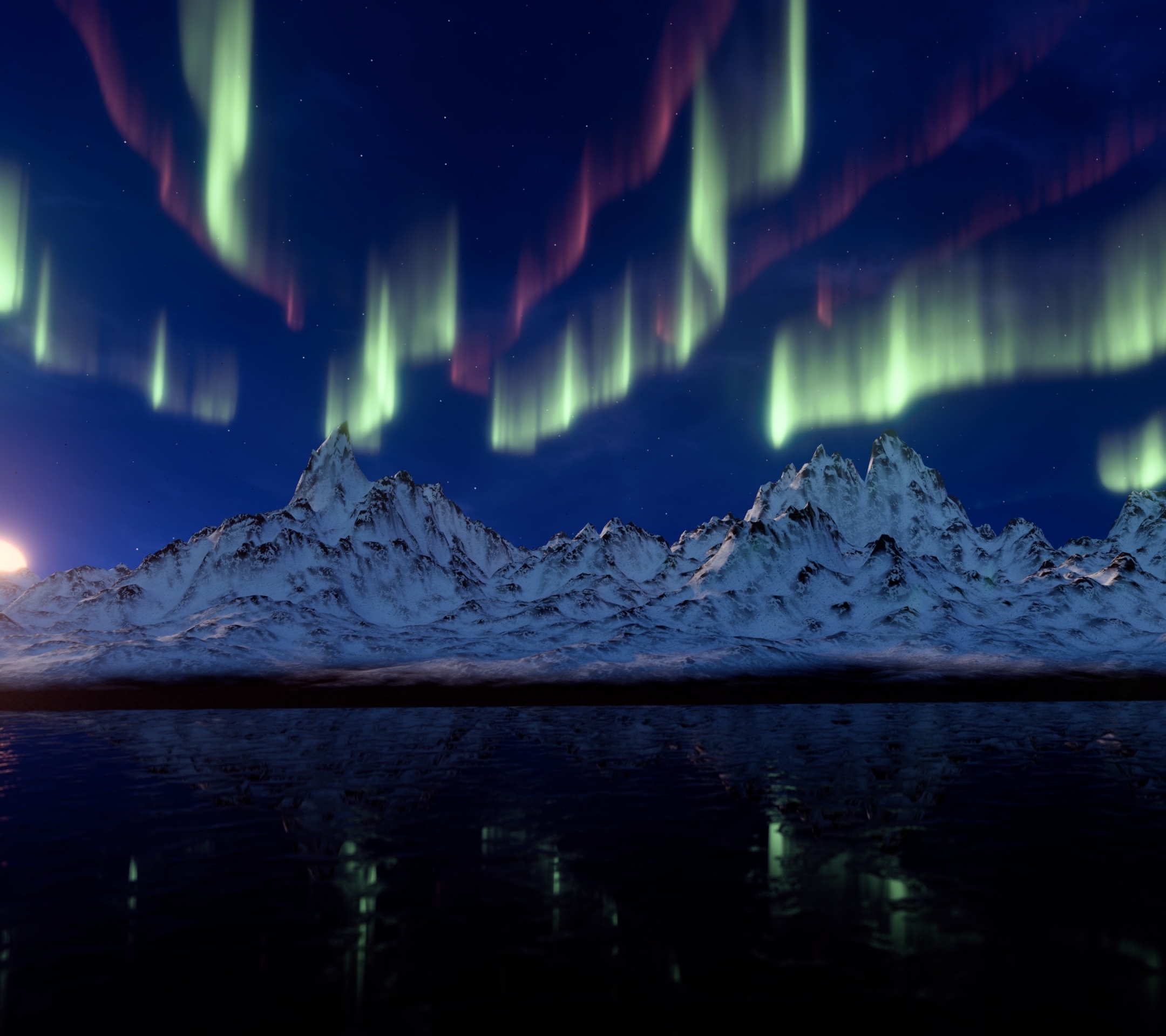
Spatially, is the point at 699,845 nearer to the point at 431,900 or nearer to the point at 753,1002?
the point at 431,900

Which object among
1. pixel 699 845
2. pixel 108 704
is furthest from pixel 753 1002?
pixel 108 704

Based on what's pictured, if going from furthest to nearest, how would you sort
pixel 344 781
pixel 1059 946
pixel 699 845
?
1. pixel 344 781
2. pixel 699 845
3. pixel 1059 946

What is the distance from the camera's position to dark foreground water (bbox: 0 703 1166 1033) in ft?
38.9

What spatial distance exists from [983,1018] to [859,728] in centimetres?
5844

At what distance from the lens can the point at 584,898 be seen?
56.5ft

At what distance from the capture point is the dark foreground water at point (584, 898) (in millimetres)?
11867

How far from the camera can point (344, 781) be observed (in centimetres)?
3506

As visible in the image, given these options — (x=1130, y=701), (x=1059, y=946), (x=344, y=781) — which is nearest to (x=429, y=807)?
(x=344, y=781)

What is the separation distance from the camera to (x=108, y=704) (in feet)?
434

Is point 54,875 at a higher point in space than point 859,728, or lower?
higher

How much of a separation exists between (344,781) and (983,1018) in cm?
2978

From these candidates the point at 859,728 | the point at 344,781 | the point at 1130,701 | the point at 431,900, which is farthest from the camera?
the point at 1130,701

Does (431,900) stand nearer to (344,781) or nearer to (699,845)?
(699,845)

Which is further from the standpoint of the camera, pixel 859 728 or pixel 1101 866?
pixel 859 728
